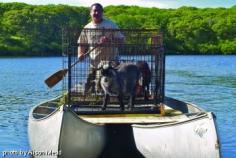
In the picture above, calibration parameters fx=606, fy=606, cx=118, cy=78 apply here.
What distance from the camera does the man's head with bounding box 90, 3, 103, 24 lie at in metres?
14.2

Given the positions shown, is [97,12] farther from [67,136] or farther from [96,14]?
[67,136]

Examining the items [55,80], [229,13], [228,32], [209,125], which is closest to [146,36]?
[55,80]

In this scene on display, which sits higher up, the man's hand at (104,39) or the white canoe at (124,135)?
the man's hand at (104,39)

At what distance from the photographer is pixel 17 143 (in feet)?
62.6

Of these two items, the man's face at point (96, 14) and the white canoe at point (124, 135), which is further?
the man's face at point (96, 14)

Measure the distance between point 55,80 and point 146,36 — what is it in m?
2.40

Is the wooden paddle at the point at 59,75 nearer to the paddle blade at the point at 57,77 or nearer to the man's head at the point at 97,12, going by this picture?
the paddle blade at the point at 57,77

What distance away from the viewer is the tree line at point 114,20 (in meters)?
129

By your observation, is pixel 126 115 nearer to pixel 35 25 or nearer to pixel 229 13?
pixel 35 25

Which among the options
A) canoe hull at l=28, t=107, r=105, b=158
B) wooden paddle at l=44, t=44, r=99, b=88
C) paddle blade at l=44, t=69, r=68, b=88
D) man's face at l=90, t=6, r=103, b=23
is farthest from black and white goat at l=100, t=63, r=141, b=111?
man's face at l=90, t=6, r=103, b=23

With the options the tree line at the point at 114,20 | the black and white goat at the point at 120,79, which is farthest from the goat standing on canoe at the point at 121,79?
the tree line at the point at 114,20

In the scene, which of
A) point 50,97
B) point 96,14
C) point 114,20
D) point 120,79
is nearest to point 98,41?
point 96,14

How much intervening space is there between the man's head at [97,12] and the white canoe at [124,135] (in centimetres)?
234

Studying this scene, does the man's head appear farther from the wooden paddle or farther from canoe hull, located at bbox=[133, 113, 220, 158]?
canoe hull, located at bbox=[133, 113, 220, 158]
